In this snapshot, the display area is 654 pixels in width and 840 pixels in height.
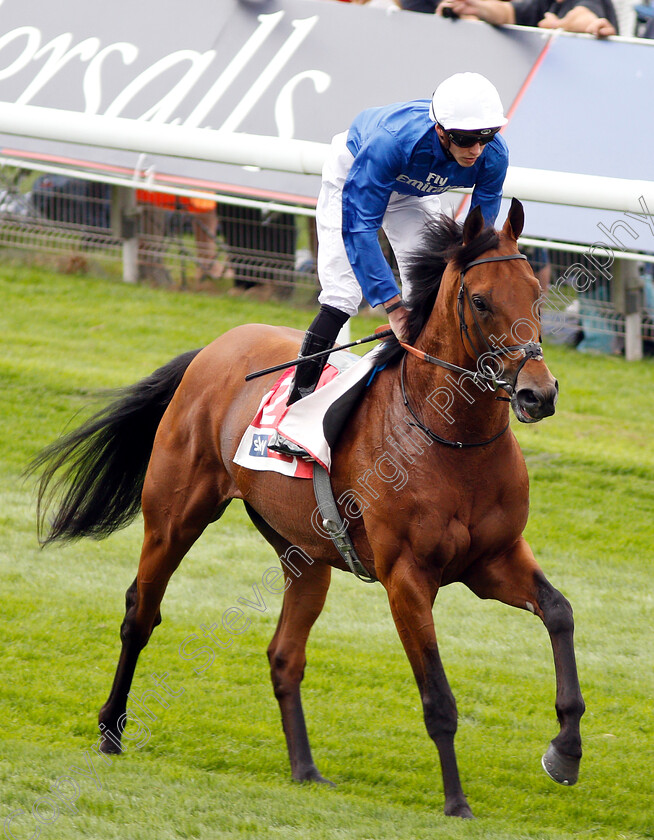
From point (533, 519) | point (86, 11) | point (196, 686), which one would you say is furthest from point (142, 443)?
point (86, 11)

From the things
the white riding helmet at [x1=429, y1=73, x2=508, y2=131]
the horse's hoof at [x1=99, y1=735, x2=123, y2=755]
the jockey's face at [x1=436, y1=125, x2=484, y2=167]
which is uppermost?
the white riding helmet at [x1=429, y1=73, x2=508, y2=131]

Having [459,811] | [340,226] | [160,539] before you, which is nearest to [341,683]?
[160,539]

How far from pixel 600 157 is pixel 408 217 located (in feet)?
14.4

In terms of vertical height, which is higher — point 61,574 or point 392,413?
point 392,413

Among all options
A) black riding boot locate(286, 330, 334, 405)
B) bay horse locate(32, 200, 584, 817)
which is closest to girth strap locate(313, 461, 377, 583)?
bay horse locate(32, 200, 584, 817)

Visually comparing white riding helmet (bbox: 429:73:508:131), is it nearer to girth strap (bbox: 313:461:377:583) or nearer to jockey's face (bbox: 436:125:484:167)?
jockey's face (bbox: 436:125:484:167)

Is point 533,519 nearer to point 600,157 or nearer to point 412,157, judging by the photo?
point 600,157

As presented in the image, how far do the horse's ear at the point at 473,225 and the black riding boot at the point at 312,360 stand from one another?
70 centimetres

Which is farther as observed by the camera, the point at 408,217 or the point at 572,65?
the point at 572,65

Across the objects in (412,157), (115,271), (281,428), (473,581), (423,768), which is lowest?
(115,271)

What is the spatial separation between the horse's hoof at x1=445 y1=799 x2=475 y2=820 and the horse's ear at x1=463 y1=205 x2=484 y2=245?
5.53 feet

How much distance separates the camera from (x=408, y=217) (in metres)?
4.10

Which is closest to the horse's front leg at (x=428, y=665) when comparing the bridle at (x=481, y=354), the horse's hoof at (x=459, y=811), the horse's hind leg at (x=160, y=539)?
the horse's hoof at (x=459, y=811)

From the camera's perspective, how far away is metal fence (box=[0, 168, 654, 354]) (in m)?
9.08
